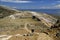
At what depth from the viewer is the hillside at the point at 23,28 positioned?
15.7ft

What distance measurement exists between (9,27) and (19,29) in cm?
49

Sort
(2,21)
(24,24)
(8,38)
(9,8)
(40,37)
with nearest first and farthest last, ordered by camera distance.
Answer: (40,37) < (8,38) < (24,24) < (2,21) < (9,8)

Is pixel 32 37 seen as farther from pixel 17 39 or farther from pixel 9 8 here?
pixel 9 8

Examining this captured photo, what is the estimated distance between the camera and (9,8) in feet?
26.2

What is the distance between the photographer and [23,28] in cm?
582

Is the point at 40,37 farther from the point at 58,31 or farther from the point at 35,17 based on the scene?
the point at 35,17

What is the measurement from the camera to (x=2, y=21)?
6.88 meters

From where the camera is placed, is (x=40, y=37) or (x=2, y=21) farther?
(x=2, y=21)

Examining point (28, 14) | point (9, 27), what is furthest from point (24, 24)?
point (28, 14)

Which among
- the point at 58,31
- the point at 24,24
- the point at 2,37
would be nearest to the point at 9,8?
the point at 24,24

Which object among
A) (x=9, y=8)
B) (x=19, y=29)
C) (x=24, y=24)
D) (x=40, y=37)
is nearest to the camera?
(x=40, y=37)

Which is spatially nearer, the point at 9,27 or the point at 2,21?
the point at 9,27

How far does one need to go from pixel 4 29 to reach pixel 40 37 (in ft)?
5.42

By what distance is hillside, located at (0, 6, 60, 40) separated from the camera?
478cm
